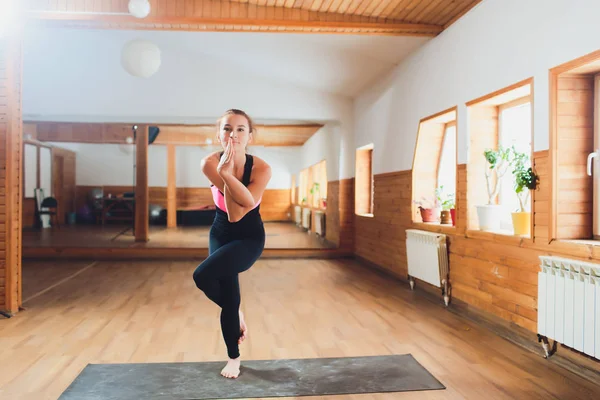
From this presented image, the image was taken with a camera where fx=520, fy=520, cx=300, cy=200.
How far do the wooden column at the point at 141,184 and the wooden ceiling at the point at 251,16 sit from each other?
4743 millimetres

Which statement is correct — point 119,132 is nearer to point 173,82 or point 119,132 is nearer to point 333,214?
point 173,82

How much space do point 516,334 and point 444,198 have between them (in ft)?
7.38

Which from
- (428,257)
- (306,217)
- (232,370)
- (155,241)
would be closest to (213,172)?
(232,370)

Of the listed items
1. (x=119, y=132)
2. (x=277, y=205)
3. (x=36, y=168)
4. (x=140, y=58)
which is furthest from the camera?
(x=277, y=205)

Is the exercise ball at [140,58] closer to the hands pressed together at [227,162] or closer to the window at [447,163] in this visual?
the window at [447,163]

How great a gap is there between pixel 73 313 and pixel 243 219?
276 centimetres

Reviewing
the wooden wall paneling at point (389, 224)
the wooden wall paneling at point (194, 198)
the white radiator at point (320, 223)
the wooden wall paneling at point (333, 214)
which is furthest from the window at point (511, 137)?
the wooden wall paneling at point (194, 198)

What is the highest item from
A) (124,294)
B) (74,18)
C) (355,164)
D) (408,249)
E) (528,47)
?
(74,18)

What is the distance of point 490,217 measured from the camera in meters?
4.52

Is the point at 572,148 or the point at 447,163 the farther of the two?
the point at 447,163

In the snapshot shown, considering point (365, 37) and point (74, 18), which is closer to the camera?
point (74, 18)

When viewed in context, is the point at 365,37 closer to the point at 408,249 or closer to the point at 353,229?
the point at 408,249

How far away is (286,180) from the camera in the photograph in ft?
61.3

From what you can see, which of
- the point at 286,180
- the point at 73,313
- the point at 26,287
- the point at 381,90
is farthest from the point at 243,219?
the point at 286,180
